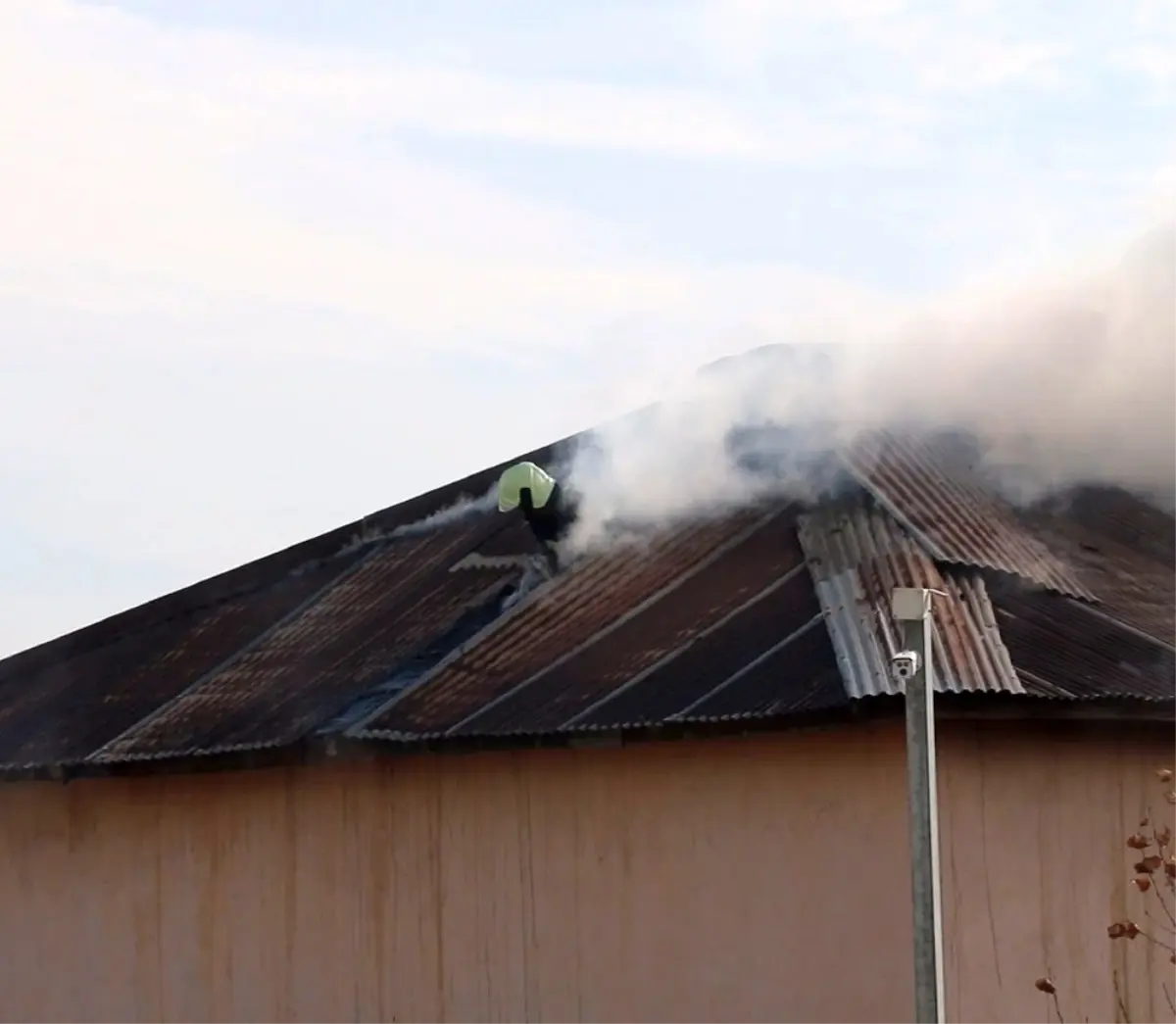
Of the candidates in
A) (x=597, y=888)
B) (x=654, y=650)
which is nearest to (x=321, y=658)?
(x=654, y=650)

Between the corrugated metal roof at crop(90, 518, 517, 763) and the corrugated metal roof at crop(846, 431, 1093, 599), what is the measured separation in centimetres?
302

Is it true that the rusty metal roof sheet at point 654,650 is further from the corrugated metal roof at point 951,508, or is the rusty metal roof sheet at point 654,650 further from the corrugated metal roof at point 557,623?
the corrugated metal roof at point 951,508

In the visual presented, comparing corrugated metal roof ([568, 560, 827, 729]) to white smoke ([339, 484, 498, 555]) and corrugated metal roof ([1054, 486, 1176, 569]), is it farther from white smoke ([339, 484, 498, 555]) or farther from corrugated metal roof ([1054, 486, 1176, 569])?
white smoke ([339, 484, 498, 555])

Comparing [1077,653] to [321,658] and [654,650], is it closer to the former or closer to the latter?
[654,650]

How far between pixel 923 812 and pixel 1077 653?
411 cm

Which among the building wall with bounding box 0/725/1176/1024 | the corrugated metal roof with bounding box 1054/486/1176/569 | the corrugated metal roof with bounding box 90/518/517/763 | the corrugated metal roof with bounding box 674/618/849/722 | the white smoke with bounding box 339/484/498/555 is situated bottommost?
the building wall with bounding box 0/725/1176/1024

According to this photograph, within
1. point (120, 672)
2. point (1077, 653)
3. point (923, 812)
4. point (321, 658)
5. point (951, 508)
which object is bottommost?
point (923, 812)

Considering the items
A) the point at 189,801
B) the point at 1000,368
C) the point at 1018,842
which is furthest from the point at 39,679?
the point at 1018,842

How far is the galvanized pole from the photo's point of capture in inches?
310

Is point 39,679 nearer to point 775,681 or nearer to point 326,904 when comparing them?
point 326,904

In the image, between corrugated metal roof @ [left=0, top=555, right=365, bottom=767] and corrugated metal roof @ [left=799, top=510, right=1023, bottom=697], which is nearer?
corrugated metal roof @ [left=799, top=510, right=1023, bottom=697]

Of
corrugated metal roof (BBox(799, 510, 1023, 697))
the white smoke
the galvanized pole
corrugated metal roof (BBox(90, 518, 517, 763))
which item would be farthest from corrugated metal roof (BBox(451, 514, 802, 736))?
Answer: the galvanized pole

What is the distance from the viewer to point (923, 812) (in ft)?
26.1

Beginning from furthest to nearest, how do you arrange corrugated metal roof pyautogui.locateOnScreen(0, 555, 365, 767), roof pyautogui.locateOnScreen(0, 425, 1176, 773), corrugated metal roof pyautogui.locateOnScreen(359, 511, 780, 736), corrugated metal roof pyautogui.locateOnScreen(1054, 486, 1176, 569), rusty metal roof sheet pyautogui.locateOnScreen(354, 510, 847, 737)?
corrugated metal roof pyautogui.locateOnScreen(0, 555, 365, 767), corrugated metal roof pyautogui.locateOnScreen(1054, 486, 1176, 569), corrugated metal roof pyautogui.locateOnScreen(359, 511, 780, 736), rusty metal roof sheet pyautogui.locateOnScreen(354, 510, 847, 737), roof pyautogui.locateOnScreen(0, 425, 1176, 773)
